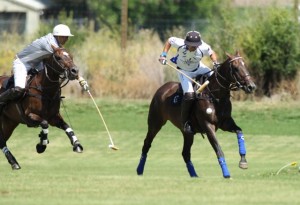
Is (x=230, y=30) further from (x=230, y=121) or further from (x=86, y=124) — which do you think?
(x=230, y=121)

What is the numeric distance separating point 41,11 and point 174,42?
99.6 feet

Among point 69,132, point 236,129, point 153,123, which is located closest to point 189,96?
point 236,129

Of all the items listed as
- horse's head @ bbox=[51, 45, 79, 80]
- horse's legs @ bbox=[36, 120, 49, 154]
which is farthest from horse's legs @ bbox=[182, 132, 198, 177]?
horse's head @ bbox=[51, 45, 79, 80]

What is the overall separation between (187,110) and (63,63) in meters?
2.45

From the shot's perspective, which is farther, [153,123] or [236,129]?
[153,123]

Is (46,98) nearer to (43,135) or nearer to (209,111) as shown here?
(43,135)

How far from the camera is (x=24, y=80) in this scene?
19766mm

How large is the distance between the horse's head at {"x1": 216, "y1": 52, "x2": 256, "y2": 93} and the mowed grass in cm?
153

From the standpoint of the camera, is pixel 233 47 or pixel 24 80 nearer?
pixel 24 80

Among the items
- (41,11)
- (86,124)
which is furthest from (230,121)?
(41,11)

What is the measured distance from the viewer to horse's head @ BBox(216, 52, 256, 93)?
18797mm

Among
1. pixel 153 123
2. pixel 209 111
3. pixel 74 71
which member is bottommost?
pixel 153 123

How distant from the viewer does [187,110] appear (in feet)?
65.6

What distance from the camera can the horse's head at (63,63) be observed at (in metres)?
18.9
